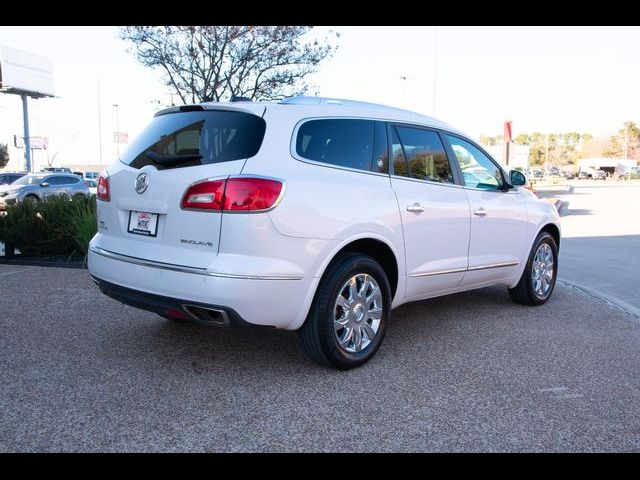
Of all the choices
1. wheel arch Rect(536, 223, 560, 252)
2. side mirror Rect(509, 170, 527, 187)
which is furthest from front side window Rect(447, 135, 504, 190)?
wheel arch Rect(536, 223, 560, 252)

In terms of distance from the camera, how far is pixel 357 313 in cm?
413

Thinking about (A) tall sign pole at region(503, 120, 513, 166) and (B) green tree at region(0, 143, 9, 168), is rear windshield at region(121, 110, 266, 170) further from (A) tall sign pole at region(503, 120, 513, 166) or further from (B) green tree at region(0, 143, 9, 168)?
(B) green tree at region(0, 143, 9, 168)

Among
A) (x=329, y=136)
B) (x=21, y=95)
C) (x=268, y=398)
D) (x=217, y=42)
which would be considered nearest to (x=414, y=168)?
(x=329, y=136)

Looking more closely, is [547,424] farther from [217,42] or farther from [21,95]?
[21,95]

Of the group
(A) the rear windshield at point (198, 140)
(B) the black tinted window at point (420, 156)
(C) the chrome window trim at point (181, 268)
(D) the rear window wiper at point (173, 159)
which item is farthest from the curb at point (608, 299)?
(D) the rear window wiper at point (173, 159)

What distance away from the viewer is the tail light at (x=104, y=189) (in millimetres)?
4176

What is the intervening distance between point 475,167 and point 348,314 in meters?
2.20

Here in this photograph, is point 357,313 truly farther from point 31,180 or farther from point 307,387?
point 31,180

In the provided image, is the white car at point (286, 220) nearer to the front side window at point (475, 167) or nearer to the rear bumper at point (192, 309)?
the rear bumper at point (192, 309)

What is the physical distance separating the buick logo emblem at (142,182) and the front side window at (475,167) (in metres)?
2.66

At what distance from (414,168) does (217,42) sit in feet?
29.8

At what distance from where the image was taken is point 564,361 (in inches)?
173

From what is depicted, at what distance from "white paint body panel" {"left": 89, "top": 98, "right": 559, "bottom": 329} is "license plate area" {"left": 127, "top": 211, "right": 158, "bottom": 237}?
43 mm

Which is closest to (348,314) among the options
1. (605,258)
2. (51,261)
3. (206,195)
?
(206,195)
